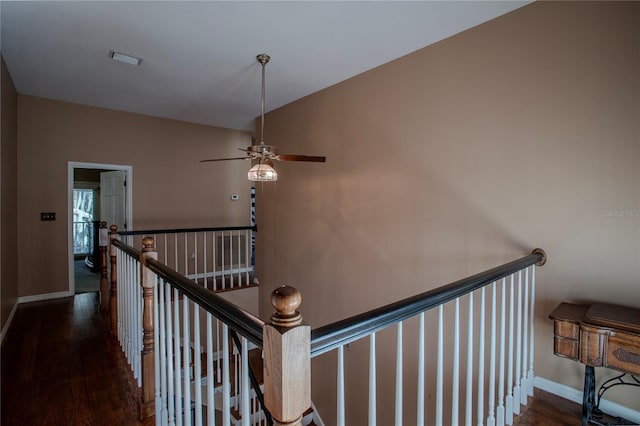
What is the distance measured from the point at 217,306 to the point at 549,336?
2.41 metres

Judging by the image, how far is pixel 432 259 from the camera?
299cm

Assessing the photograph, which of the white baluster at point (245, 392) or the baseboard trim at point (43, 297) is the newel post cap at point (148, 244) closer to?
the white baluster at point (245, 392)

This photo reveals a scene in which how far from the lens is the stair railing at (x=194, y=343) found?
810 mm

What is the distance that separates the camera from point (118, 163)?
16.7 ft

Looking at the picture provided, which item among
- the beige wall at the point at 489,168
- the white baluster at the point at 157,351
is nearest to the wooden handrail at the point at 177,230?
the beige wall at the point at 489,168

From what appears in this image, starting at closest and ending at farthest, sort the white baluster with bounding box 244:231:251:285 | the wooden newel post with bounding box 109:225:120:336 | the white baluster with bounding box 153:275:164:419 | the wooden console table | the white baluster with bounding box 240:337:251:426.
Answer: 1. the white baluster with bounding box 240:337:251:426
2. the wooden console table
3. the white baluster with bounding box 153:275:164:419
4. the wooden newel post with bounding box 109:225:120:336
5. the white baluster with bounding box 244:231:251:285

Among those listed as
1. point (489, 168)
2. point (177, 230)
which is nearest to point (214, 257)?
point (177, 230)

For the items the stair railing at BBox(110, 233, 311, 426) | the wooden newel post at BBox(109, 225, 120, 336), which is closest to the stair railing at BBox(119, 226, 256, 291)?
the wooden newel post at BBox(109, 225, 120, 336)

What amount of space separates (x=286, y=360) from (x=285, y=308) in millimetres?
132

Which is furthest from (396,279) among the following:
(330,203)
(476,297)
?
(330,203)

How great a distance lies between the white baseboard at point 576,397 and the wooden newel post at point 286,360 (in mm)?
2327

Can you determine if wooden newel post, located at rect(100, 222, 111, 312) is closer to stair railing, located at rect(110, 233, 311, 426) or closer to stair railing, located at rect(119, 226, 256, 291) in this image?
stair railing, located at rect(110, 233, 311, 426)

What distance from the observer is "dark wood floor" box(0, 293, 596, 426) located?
1995mm

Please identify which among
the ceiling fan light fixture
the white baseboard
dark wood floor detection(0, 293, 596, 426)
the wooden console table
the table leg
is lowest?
dark wood floor detection(0, 293, 596, 426)
